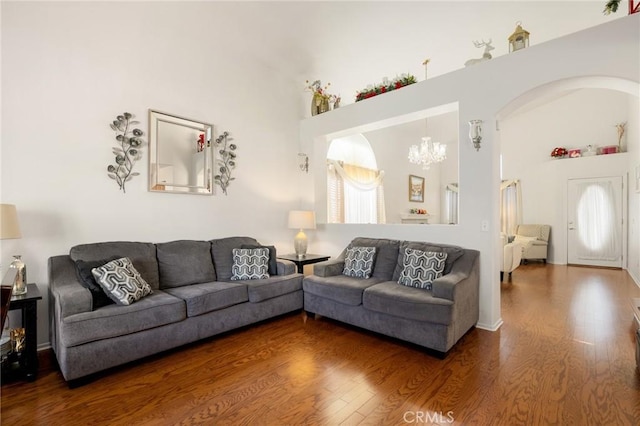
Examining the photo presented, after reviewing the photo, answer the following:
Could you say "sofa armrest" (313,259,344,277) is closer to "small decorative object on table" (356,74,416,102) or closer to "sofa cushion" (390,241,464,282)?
"sofa cushion" (390,241,464,282)

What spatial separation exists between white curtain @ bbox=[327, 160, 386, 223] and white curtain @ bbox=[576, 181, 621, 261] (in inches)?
175

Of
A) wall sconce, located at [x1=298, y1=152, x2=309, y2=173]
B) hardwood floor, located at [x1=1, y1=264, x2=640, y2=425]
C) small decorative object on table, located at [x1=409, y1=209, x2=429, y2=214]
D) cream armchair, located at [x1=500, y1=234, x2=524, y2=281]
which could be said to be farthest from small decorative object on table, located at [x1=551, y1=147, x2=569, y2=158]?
wall sconce, located at [x1=298, y1=152, x2=309, y2=173]

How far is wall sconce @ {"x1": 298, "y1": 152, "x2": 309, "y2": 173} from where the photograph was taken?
4809 mm

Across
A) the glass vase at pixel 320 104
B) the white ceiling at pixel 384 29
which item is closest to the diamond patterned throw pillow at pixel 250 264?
the glass vase at pixel 320 104

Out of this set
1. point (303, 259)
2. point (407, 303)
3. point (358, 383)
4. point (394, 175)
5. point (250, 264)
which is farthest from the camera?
point (394, 175)

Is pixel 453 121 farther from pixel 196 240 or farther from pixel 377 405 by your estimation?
pixel 377 405

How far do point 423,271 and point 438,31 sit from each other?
2.96 metres

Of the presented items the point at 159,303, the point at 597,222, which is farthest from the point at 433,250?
the point at 597,222

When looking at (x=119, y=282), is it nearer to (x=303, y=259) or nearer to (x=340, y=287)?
(x=340, y=287)

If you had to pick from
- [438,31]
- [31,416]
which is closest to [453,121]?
[438,31]

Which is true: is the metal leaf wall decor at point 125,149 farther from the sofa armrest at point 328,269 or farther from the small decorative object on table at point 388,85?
the small decorative object on table at point 388,85

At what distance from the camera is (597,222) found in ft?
21.6

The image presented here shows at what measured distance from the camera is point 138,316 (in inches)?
93.4

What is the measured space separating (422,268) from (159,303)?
244cm
